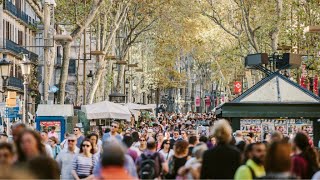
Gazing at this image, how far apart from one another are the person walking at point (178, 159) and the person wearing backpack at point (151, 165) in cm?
9

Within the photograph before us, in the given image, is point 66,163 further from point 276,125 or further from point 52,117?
point 52,117

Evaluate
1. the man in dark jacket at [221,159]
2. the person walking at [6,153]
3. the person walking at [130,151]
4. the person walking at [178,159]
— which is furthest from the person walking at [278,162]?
the person walking at [130,151]

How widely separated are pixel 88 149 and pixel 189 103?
125 meters

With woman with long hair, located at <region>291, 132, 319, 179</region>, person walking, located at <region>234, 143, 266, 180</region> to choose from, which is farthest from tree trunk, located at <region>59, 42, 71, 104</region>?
person walking, located at <region>234, 143, 266, 180</region>

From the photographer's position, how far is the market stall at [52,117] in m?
32.3

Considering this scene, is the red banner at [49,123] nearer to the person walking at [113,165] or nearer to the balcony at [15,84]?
the person walking at [113,165]

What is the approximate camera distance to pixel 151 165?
44.3ft

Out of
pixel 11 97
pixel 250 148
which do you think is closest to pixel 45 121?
pixel 11 97

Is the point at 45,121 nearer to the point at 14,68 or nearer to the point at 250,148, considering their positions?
the point at 250,148

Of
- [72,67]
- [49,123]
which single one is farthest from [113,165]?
[72,67]

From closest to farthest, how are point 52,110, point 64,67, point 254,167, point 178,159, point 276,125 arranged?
point 254,167 → point 178,159 → point 276,125 → point 52,110 → point 64,67

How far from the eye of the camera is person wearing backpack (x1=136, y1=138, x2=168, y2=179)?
43.9 feet

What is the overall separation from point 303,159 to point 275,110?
49.6 feet

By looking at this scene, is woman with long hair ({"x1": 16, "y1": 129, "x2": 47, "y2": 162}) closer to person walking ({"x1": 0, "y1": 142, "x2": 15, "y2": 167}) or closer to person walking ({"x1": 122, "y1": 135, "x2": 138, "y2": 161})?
person walking ({"x1": 0, "y1": 142, "x2": 15, "y2": 167})
